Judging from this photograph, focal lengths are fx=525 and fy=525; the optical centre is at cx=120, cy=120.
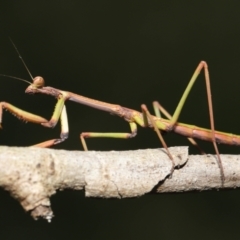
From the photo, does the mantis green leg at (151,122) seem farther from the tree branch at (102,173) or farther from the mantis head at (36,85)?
the mantis head at (36,85)

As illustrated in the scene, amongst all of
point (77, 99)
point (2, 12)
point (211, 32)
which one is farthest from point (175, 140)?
point (77, 99)

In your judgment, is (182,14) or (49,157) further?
(182,14)

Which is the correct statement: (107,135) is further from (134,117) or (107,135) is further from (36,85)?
(36,85)

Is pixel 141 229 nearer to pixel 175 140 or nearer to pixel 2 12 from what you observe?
pixel 175 140

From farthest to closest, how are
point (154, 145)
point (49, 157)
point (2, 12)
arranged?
point (154, 145) → point (2, 12) → point (49, 157)

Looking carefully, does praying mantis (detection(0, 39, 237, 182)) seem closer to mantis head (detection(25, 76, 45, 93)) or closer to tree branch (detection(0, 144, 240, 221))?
mantis head (detection(25, 76, 45, 93))

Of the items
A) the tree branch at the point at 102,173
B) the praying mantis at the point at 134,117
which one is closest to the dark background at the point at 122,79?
the praying mantis at the point at 134,117

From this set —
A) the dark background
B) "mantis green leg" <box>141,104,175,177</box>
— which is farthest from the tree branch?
the dark background
